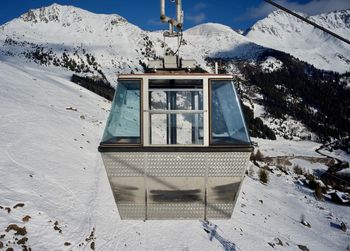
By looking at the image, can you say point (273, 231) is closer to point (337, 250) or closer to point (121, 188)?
point (337, 250)

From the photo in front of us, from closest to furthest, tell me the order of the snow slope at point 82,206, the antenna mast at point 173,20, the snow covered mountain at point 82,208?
the antenna mast at point 173,20
the snow covered mountain at point 82,208
the snow slope at point 82,206

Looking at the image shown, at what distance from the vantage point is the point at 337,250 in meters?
31.2

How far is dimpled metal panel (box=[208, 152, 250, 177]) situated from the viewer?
8.07m

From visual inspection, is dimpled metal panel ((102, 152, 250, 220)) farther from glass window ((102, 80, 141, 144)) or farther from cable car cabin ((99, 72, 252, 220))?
glass window ((102, 80, 141, 144))

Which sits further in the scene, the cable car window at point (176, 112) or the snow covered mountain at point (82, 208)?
the snow covered mountain at point (82, 208)

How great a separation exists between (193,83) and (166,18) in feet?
4.37

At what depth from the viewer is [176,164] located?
26.4ft

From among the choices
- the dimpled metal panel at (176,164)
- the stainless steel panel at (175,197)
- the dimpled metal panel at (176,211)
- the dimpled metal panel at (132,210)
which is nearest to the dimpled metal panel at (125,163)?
the dimpled metal panel at (176,164)

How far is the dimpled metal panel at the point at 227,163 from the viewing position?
8.07 m

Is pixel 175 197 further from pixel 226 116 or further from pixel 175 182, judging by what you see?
pixel 226 116

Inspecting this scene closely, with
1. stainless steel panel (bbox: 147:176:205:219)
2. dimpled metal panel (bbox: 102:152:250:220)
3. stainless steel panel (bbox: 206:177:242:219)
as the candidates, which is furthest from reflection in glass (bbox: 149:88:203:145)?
stainless steel panel (bbox: 206:177:242:219)

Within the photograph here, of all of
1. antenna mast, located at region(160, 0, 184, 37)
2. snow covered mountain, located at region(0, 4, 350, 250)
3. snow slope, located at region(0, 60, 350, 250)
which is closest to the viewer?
antenna mast, located at region(160, 0, 184, 37)

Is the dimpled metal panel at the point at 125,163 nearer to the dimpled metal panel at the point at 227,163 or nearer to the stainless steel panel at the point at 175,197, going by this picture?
the stainless steel panel at the point at 175,197

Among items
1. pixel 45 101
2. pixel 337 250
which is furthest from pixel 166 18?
pixel 45 101
